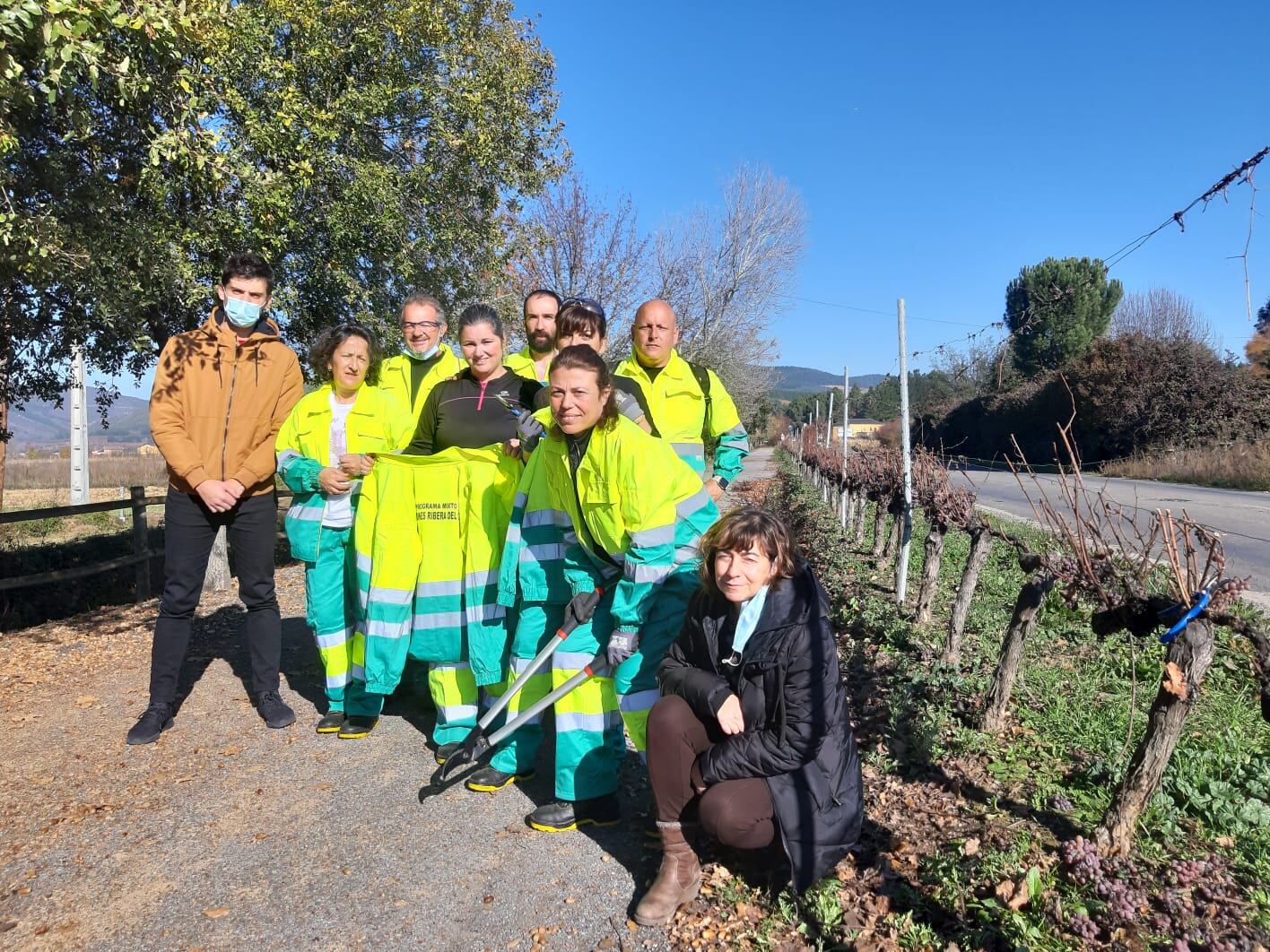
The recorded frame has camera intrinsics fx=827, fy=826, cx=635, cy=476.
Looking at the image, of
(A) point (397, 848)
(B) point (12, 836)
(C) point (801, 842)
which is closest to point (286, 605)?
(B) point (12, 836)

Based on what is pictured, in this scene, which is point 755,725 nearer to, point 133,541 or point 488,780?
point 488,780

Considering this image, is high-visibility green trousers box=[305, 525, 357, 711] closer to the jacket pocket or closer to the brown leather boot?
the brown leather boot

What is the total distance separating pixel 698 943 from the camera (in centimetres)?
261

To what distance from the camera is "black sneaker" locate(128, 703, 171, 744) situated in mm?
4152

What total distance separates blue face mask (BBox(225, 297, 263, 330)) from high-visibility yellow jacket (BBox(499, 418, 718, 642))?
1804 millimetres

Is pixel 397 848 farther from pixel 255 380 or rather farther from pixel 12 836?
pixel 255 380

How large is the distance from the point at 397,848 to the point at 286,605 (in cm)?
541

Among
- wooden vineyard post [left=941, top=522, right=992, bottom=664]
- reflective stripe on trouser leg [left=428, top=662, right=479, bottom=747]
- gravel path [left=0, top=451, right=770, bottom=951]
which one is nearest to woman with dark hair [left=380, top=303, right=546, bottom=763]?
reflective stripe on trouser leg [left=428, top=662, right=479, bottom=747]

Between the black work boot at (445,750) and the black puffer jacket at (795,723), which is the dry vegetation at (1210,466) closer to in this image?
the black puffer jacket at (795,723)

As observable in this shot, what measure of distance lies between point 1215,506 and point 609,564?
14441 mm

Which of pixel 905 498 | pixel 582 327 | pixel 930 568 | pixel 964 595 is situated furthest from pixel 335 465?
pixel 905 498

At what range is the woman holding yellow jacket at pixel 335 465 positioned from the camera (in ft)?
14.1

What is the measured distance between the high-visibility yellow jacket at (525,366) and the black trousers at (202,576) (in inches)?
56.5

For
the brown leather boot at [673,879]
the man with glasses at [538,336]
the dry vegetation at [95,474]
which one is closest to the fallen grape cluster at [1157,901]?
the brown leather boot at [673,879]
